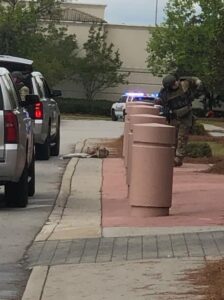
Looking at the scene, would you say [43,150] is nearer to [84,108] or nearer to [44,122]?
[44,122]

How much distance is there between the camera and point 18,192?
11930 millimetres

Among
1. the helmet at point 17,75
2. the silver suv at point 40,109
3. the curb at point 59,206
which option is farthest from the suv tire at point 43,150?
the helmet at point 17,75

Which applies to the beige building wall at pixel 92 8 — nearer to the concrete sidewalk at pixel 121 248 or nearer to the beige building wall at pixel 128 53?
the beige building wall at pixel 128 53

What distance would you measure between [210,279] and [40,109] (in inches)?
483

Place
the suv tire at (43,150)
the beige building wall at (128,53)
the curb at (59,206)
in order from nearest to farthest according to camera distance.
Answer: the curb at (59,206) < the suv tire at (43,150) < the beige building wall at (128,53)

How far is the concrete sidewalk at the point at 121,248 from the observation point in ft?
22.4

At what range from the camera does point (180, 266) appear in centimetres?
748

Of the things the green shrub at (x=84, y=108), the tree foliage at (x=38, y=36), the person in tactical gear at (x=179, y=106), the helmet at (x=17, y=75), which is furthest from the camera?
the green shrub at (x=84, y=108)

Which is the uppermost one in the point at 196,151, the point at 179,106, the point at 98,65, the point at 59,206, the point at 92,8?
the point at 92,8

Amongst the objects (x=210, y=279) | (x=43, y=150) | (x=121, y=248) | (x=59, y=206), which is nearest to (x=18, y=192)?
(x=59, y=206)

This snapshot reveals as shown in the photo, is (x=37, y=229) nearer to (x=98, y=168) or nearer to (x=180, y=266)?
(x=180, y=266)

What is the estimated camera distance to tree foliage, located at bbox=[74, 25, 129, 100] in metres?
62.1

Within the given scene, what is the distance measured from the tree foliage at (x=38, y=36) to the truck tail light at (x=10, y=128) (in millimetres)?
42914

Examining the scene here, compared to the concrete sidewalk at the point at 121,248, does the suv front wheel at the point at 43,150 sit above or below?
below
